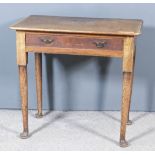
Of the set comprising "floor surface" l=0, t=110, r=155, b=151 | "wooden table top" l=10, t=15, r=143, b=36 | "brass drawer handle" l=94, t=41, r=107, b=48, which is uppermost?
"wooden table top" l=10, t=15, r=143, b=36

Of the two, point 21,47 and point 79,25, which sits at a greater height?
point 79,25

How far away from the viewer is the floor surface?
2186 millimetres

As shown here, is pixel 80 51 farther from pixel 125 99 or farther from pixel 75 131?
pixel 75 131

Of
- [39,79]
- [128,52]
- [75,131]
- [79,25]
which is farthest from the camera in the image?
[39,79]

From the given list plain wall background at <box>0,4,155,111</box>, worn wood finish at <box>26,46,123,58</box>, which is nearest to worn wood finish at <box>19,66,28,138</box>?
worn wood finish at <box>26,46,123,58</box>

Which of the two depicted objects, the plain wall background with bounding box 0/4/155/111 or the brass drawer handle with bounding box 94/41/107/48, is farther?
the plain wall background with bounding box 0/4/155/111

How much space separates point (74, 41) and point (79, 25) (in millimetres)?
129

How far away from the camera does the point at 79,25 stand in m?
2.10

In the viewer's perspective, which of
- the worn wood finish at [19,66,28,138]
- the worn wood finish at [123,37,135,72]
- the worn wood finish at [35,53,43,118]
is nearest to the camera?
the worn wood finish at [123,37,135,72]

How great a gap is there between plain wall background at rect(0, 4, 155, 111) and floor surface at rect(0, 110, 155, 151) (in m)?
0.08

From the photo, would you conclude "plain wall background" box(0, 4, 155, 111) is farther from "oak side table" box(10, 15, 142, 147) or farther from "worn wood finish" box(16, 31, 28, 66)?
"worn wood finish" box(16, 31, 28, 66)

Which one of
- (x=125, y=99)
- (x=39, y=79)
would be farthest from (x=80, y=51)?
(x=39, y=79)

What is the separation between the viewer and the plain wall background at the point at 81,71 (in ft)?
8.05

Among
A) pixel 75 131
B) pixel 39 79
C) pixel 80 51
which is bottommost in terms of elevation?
pixel 75 131
